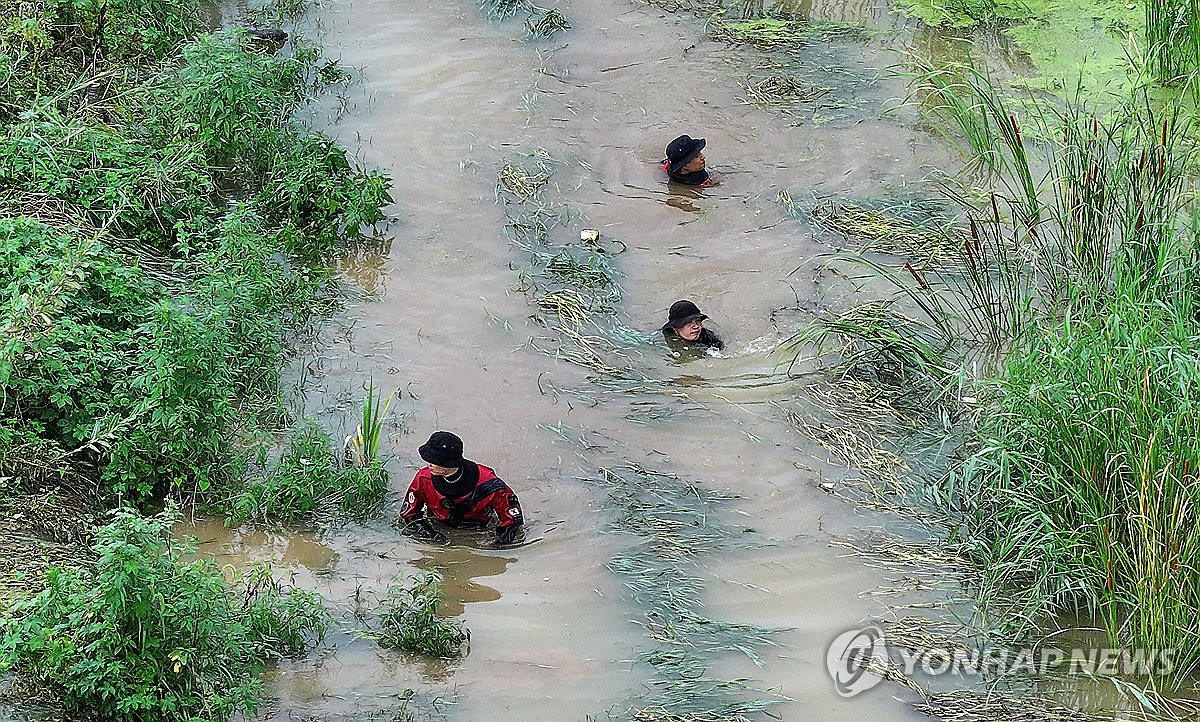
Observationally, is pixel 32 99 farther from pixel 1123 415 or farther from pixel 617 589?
pixel 1123 415

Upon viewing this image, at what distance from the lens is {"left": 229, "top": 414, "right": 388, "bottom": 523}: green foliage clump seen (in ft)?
17.9

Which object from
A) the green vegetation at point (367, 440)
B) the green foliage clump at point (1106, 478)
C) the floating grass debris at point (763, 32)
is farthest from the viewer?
the floating grass debris at point (763, 32)

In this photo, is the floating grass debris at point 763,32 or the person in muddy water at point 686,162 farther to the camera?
the floating grass debris at point 763,32

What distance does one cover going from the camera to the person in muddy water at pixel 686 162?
8062 millimetres

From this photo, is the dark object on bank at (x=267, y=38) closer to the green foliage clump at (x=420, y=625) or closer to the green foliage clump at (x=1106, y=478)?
the green foliage clump at (x=420, y=625)

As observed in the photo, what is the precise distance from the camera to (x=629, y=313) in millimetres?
7250

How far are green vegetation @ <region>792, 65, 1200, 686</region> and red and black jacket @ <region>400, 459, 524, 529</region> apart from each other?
194 centimetres

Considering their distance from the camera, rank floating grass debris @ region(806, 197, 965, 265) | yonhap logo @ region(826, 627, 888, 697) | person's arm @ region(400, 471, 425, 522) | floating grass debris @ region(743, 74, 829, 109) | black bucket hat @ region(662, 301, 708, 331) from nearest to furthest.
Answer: yonhap logo @ region(826, 627, 888, 697) → person's arm @ region(400, 471, 425, 522) → black bucket hat @ region(662, 301, 708, 331) → floating grass debris @ region(806, 197, 965, 265) → floating grass debris @ region(743, 74, 829, 109)

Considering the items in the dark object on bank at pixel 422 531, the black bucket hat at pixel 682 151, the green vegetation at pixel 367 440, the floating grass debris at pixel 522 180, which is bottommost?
the dark object on bank at pixel 422 531

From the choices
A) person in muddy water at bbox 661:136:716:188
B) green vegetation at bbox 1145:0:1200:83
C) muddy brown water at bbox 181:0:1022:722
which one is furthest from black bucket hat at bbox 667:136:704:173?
green vegetation at bbox 1145:0:1200:83

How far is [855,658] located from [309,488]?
245 centimetres

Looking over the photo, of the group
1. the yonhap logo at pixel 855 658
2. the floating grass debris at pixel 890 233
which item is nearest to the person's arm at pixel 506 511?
the yonhap logo at pixel 855 658

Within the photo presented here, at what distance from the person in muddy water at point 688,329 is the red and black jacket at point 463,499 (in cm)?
167

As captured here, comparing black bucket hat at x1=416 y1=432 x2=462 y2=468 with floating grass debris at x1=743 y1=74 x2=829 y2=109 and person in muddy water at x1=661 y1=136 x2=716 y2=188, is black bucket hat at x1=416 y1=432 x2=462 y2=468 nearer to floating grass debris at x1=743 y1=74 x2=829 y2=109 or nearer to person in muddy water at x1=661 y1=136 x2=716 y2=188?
person in muddy water at x1=661 y1=136 x2=716 y2=188
